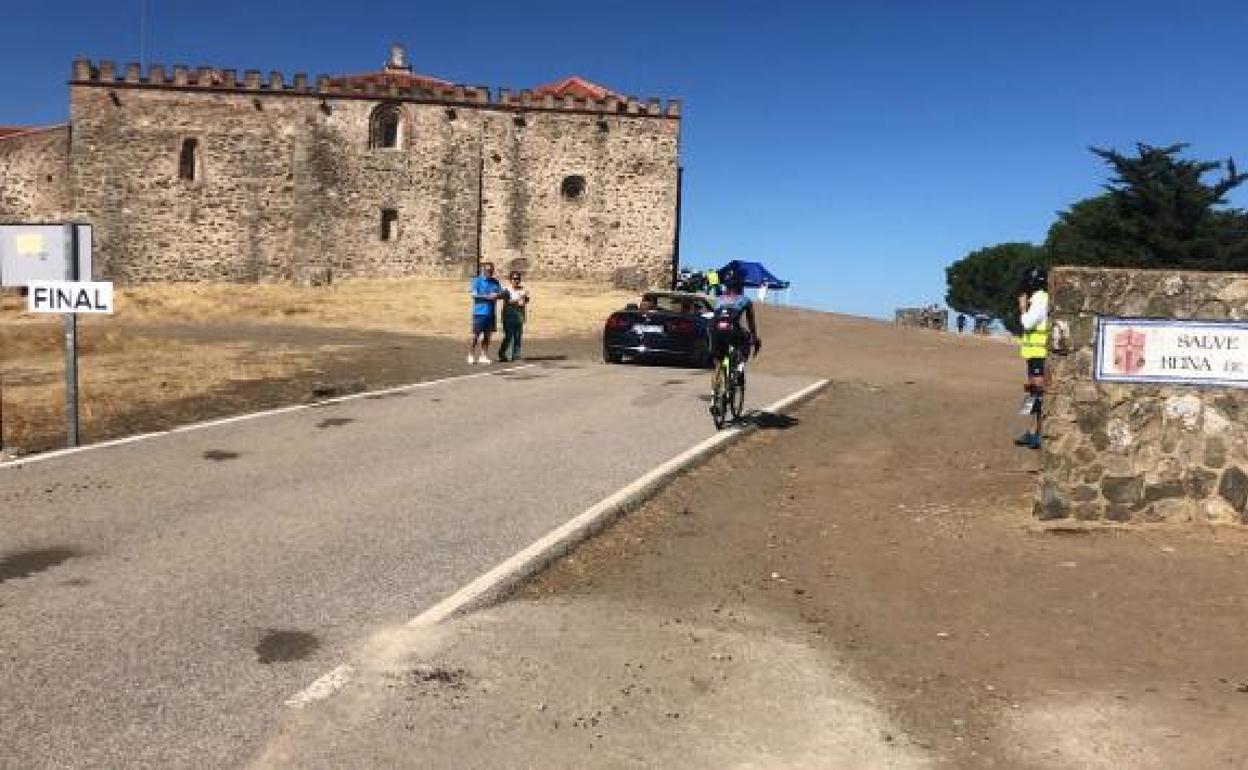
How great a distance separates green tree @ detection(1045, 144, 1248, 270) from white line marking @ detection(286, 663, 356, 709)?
42.2 metres

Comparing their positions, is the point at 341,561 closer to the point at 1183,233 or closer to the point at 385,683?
the point at 385,683

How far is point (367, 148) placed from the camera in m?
45.7

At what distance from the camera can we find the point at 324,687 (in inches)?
186

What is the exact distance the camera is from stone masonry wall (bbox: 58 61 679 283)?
44625 mm

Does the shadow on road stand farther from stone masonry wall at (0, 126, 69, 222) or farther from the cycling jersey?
stone masonry wall at (0, 126, 69, 222)

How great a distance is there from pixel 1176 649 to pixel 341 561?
478 cm

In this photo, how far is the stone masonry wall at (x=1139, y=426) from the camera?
806 cm

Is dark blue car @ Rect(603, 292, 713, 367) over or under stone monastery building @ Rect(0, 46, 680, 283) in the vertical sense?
under

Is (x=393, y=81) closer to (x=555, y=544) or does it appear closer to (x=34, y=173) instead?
(x=34, y=173)

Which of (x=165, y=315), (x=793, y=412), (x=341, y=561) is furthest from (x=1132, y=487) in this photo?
(x=165, y=315)

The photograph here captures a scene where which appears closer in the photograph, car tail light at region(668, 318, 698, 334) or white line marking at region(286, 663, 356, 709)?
white line marking at region(286, 663, 356, 709)

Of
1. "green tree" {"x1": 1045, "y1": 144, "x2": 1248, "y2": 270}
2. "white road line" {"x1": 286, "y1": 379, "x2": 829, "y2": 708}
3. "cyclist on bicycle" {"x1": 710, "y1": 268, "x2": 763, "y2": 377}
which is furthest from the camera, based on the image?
"green tree" {"x1": 1045, "y1": 144, "x2": 1248, "y2": 270}

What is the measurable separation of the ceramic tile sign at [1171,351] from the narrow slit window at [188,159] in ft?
144

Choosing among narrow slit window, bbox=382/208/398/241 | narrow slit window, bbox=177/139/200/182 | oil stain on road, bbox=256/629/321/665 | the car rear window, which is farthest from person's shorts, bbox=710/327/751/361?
narrow slit window, bbox=177/139/200/182
